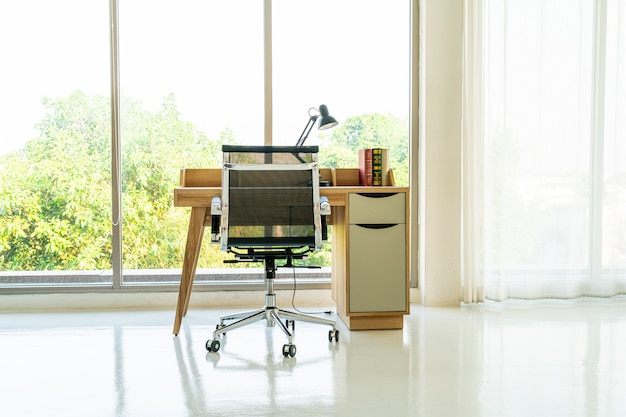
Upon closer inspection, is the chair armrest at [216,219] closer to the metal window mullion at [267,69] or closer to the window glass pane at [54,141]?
the metal window mullion at [267,69]

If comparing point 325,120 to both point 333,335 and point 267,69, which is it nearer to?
point 267,69

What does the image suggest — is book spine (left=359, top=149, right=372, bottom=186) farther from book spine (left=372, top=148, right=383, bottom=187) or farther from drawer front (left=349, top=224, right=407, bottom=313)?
drawer front (left=349, top=224, right=407, bottom=313)

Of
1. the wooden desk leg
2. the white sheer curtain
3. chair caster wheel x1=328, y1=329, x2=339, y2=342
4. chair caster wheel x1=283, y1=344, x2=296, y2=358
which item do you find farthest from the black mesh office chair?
the white sheer curtain

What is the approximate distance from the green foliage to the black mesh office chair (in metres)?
1.06

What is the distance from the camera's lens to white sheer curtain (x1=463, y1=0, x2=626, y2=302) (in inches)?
161

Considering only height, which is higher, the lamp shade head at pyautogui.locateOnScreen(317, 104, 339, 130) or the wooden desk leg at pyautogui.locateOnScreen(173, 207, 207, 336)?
the lamp shade head at pyautogui.locateOnScreen(317, 104, 339, 130)

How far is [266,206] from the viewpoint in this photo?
3.14 metres

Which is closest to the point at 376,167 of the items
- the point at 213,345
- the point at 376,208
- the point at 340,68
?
the point at 376,208

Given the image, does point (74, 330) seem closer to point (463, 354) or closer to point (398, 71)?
point (463, 354)

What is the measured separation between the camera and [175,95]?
416 centimetres

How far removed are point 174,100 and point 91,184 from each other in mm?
757

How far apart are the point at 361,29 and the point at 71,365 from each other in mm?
2698

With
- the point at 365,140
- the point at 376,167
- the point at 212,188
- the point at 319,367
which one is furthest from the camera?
the point at 365,140

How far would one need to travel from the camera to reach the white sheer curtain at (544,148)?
161 inches
